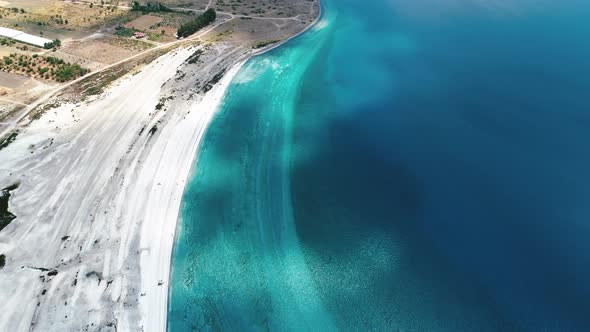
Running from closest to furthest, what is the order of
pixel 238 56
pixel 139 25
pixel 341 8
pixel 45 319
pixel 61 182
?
pixel 45 319 < pixel 61 182 < pixel 238 56 < pixel 139 25 < pixel 341 8

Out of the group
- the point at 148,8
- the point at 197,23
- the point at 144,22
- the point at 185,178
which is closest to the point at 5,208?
the point at 185,178

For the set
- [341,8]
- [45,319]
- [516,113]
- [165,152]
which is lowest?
[45,319]

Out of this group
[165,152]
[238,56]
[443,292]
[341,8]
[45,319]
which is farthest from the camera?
[341,8]

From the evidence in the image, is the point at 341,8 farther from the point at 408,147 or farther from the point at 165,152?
the point at 165,152

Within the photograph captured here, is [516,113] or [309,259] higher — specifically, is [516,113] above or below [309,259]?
above

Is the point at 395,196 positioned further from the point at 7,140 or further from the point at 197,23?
the point at 197,23

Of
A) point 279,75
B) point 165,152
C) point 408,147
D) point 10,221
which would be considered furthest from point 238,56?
point 10,221

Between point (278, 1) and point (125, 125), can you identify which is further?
point (278, 1)
